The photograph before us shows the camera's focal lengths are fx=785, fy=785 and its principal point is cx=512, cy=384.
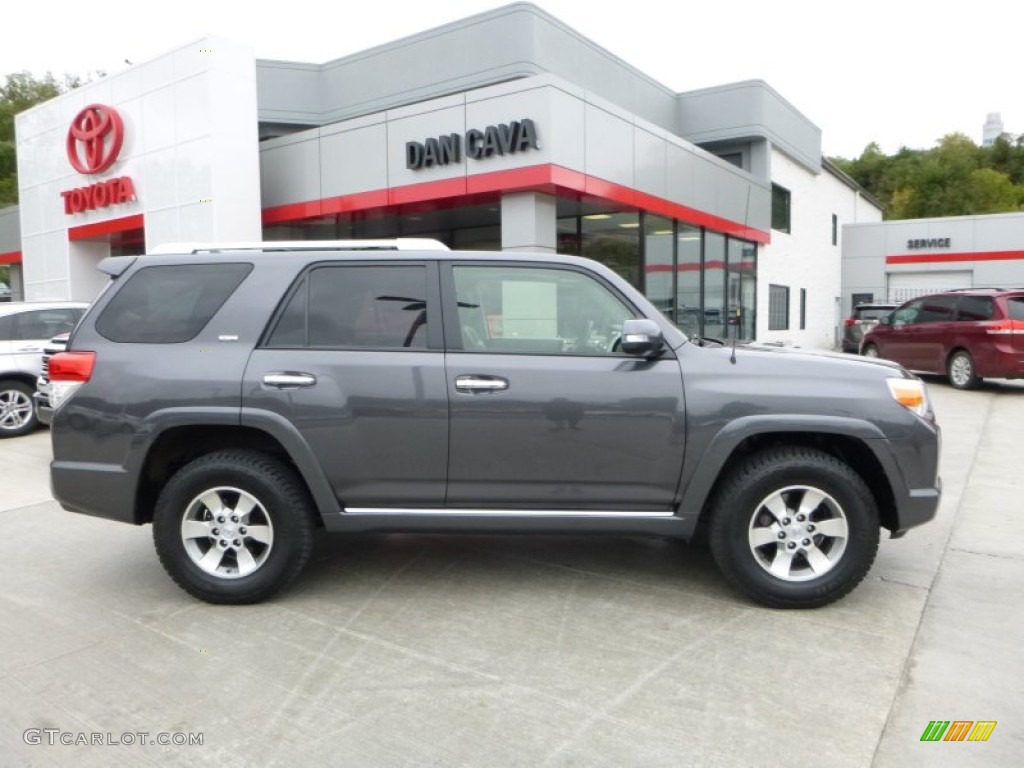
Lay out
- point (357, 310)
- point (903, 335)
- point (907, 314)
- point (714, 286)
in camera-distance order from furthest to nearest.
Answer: point (714, 286) < point (907, 314) < point (903, 335) < point (357, 310)

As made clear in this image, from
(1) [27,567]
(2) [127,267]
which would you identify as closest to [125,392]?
(2) [127,267]

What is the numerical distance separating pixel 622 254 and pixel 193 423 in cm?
1277

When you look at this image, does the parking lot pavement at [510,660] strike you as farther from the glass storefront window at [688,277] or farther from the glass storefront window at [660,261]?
the glass storefront window at [688,277]

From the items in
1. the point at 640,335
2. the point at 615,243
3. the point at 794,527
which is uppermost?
the point at 615,243

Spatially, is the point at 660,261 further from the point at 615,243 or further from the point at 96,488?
the point at 96,488

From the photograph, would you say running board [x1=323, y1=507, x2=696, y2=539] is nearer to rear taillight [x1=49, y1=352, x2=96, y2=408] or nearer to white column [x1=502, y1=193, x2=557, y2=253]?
rear taillight [x1=49, y1=352, x2=96, y2=408]

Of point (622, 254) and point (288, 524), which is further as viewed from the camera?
point (622, 254)

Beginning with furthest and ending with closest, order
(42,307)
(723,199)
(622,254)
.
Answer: (723,199) → (622,254) → (42,307)

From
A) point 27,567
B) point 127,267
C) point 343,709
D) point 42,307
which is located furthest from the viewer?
point 42,307

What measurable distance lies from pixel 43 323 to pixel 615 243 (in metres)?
10.1

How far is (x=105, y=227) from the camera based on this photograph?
17.3 m

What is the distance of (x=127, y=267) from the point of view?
4316 mm

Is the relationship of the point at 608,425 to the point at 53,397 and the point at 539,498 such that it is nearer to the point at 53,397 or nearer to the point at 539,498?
the point at 539,498

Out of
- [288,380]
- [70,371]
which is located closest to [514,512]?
[288,380]
